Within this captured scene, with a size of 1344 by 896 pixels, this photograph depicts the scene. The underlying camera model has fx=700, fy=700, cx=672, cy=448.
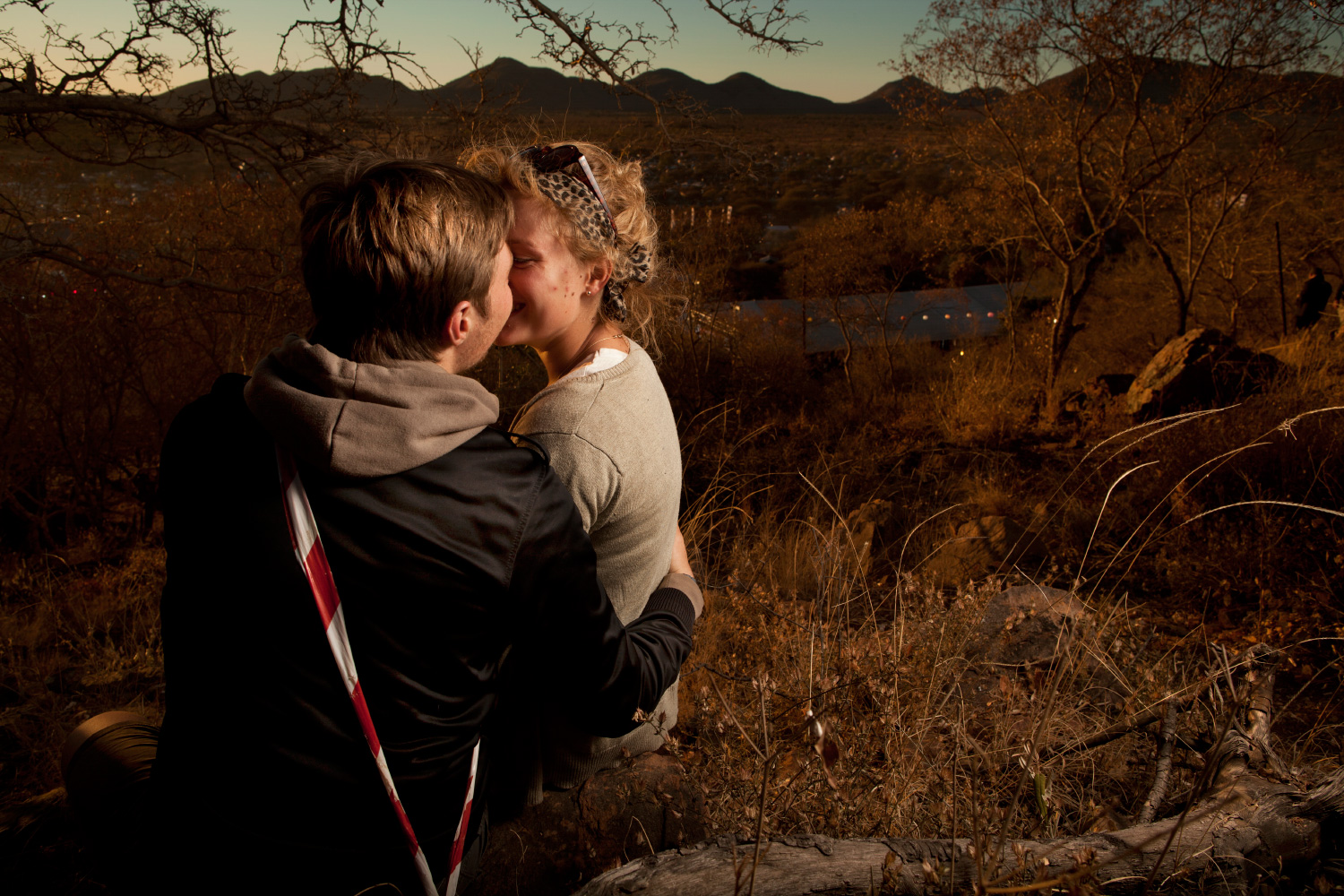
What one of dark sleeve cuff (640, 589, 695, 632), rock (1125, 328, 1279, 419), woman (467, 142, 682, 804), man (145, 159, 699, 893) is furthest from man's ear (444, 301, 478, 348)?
rock (1125, 328, 1279, 419)

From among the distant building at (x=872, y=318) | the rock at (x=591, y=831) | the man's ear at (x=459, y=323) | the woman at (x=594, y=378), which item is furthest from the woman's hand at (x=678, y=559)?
the distant building at (x=872, y=318)

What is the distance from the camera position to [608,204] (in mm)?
1612

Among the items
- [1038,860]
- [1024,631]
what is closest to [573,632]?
[1038,860]

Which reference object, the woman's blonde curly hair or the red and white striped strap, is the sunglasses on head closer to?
the woman's blonde curly hair

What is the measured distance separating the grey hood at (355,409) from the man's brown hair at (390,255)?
0.06 metres

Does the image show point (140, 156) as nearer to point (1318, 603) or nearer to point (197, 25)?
point (197, 25)

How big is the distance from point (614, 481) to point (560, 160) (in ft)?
2.43

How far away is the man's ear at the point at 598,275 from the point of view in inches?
61.7

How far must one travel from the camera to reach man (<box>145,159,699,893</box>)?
92 centimetres

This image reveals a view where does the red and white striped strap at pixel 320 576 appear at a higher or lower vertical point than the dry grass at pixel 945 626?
higher

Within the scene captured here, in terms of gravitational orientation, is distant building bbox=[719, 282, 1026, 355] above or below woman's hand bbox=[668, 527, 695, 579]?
above

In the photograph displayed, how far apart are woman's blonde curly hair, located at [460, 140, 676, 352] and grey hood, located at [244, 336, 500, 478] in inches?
25.5

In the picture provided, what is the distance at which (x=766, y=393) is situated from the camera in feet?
28.8

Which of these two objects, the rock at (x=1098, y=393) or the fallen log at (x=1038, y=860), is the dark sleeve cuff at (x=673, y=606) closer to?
the fallen log at (x=1038, y=860)
